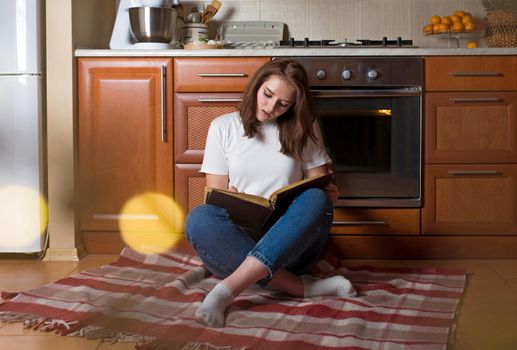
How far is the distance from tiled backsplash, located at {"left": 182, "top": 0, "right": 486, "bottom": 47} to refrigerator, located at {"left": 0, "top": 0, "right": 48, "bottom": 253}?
999 millimetres

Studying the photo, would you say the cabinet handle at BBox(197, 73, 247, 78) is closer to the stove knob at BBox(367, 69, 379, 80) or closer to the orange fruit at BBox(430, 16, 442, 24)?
the stove knob at BBox(367, 69, 379, 80)

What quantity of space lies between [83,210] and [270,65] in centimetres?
126

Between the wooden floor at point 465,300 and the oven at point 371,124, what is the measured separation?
309 mm

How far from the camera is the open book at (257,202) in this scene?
2.50m

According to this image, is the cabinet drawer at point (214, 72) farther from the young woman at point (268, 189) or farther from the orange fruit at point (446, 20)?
the orange fruit at point (446, 20)

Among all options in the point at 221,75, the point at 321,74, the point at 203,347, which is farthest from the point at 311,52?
the point at 203,347

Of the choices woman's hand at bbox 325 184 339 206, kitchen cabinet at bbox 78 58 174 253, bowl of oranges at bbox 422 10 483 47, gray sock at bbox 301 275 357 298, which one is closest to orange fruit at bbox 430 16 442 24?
bowl of oranges at bbox 422 10 483 47

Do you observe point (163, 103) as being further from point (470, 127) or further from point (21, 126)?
point (470, 127)

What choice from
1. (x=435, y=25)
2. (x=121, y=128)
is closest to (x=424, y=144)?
(x=435, y=25)

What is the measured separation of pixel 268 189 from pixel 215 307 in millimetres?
593

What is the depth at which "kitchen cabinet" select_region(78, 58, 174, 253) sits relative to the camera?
340 centimetres

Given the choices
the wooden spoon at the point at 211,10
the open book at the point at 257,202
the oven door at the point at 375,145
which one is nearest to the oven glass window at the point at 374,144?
the oven door at the point at 375,145

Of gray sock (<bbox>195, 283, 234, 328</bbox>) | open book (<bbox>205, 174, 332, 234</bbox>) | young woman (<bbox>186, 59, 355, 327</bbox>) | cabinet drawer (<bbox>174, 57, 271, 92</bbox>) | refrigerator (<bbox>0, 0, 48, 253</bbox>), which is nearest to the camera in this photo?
gray sock (<bbox>195, 283, 234, 328</bbox>)

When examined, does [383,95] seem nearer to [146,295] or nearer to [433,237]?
[433,237]
